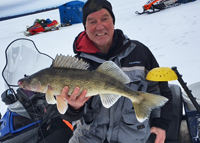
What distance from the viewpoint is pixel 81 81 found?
1.50 meters

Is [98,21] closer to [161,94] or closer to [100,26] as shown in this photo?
[100,26]

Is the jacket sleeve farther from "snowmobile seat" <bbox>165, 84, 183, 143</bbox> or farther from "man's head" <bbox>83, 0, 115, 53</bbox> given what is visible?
"man's head" <bbox>83, 0, 115, 53</bbox>

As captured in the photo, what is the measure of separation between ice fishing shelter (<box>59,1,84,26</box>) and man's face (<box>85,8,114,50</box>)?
16167 mm

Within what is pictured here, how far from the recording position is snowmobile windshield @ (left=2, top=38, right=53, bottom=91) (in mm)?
2145

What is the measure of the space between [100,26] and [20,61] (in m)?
1.16

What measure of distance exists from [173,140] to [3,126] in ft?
6.54

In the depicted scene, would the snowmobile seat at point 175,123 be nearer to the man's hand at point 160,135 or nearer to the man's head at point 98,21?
the man's hand at point 160,135

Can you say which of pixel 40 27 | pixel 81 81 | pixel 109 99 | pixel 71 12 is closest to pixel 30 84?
pixel 81 81

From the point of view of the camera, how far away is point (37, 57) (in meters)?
2.47

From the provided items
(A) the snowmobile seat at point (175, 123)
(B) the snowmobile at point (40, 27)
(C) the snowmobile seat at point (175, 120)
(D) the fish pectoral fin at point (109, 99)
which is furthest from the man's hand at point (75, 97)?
(B) the snowmobile at point (40, 27)

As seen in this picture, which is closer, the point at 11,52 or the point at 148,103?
the point at 148,103

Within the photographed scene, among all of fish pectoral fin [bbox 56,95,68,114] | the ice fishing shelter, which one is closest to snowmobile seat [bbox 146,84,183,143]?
fish pectoral fin [bbox 56,95,68,114]

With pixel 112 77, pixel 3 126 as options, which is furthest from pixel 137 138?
pixel 3 126

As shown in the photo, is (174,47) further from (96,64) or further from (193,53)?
(96,64)
